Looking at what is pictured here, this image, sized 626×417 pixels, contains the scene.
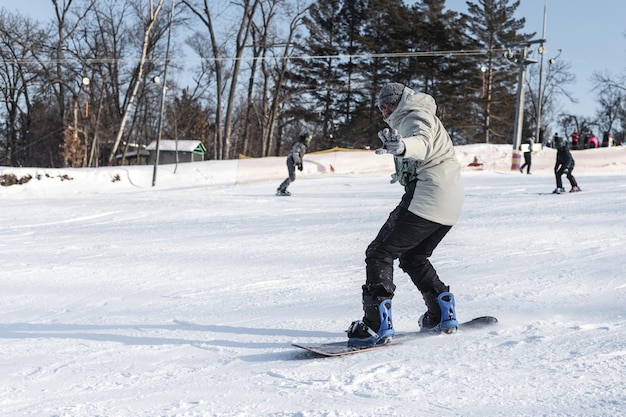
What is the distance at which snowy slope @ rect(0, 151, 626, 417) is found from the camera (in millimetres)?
2838

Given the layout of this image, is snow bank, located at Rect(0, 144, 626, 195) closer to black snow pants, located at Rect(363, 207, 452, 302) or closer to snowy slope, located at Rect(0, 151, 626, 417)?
snowy slope, located at Rect(0, 151, 626, 417)

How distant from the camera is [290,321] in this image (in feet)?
14.6

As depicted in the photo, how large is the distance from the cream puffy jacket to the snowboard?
27.9 inches

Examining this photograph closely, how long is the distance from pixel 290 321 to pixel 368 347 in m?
0.92

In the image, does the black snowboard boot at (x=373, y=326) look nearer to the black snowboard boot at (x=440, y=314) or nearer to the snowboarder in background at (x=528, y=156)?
the black snowboard boot at (x=440, y=314)

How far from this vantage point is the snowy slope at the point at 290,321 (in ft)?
9.31

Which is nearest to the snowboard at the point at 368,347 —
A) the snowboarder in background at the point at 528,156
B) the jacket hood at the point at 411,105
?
the jacket hood at the point at 411,105

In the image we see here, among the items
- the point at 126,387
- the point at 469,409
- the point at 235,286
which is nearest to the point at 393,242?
the point at 469,409

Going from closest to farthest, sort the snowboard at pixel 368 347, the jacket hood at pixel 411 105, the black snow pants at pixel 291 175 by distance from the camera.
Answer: the snowboard at pixel 368 347 < the jacket hood at pixel 411 105 < the black snow pants at pixel 291 175

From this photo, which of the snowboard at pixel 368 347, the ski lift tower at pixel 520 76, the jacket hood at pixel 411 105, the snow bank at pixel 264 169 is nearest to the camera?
the snowboard at pixel 368 347

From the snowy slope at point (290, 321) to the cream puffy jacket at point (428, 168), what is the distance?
2.56 feet

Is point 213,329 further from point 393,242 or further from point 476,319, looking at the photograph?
point 476,319

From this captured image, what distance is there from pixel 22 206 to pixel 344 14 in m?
28.3

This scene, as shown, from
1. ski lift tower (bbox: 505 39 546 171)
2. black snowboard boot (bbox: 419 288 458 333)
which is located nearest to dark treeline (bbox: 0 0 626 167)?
ski lift tower (bbox: 505 39 546 171)
